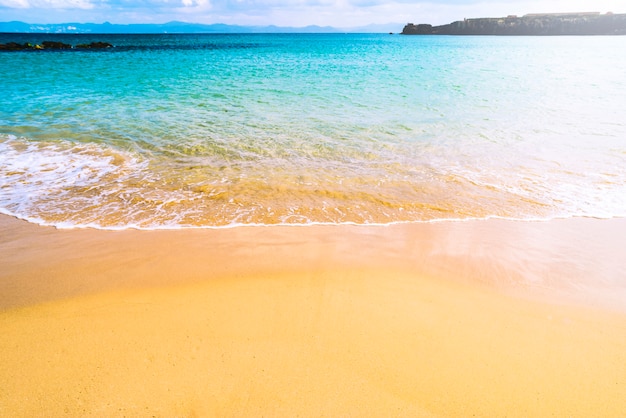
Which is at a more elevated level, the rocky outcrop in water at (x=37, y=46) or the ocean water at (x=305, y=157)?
the rocky outcrop in water at (x=37, y=46)

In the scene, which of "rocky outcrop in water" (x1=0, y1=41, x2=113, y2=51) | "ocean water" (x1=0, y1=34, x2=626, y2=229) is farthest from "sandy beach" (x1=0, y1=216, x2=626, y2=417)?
"rocky outcrop in water" (x1=0, y1=41, x2=113, y2=51)

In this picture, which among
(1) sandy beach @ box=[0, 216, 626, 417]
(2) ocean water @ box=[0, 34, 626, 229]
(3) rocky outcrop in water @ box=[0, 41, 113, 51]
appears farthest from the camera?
(3) rocky outcrop in water @ box=[0, 41, 113, 51]

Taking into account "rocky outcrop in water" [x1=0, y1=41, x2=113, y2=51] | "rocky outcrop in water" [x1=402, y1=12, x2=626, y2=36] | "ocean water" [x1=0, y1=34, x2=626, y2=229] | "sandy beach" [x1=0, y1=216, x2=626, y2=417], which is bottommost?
"sandy beach" [x1=0, y1=216, x2=626, y2=417]

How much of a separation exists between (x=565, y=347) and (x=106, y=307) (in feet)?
16.2

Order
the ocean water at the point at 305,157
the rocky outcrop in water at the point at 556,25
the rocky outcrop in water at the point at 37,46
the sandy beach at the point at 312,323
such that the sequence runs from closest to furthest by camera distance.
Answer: the sandy beach at the point at 312,323 → the ocean water at the point at 305,157 → the rocky outcrop in water at the point at 37,46 → the rocky outcrop in water at the point at 556,25

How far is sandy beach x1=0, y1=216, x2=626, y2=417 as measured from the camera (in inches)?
119

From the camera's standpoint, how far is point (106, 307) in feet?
13.4

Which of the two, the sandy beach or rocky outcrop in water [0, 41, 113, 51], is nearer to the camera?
the sandy beach

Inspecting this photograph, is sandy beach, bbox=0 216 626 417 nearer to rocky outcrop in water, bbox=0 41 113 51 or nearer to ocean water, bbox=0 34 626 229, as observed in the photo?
ocean water, bbox=0 34 626 229

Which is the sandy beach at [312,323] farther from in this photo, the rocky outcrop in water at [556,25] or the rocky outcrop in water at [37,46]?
the rocky outcrop in water at [556,25]

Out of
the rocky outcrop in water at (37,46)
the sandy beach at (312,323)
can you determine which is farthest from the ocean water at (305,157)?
the rocky outcrop in water at (37,46)

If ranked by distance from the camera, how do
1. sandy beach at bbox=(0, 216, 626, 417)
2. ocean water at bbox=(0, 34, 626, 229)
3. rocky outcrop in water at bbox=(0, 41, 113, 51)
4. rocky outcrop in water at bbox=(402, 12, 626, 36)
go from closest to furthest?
sandy beach at bbox=(0, 216, 626, 417) < ocean water at bbox=(0, 34, 626, 229) < rocky outcrop in water at bbox=(0, 41, 113, 51) < rocky outcrop in water at bbox=(402, 12, 626, 36)

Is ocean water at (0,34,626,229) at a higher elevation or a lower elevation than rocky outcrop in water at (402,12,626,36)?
lower

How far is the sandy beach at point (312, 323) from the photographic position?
3033 millimetres
